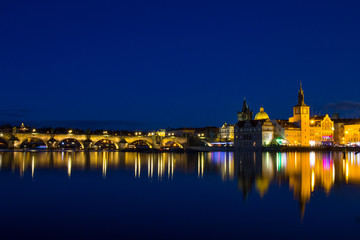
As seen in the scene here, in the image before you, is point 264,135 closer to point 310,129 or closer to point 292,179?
point 310,129

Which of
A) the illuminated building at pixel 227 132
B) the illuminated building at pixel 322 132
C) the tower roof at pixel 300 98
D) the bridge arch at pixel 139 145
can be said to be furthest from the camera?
the illuminated building at pixel 227 132

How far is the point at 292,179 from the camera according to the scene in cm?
2808

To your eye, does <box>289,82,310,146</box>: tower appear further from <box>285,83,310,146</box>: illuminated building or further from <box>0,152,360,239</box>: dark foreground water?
<box>0,152,360,239</box>: dark foreground water

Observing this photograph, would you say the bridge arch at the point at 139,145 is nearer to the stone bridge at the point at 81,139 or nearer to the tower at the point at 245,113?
the stone bridge at the point at 81,139

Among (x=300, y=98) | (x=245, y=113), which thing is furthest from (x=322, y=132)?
(x=245, y=113)

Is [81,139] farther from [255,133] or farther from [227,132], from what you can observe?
[227,132]

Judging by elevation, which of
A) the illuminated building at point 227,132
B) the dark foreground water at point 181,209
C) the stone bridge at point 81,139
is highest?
the illuminated building at point 227,132

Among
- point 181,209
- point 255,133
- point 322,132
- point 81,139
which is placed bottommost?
point 181,209

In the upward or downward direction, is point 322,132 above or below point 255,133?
above

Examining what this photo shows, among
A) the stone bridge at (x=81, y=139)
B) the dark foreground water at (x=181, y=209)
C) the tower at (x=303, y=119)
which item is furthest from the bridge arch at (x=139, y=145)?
the dark foreground water at (x=181, y=209)

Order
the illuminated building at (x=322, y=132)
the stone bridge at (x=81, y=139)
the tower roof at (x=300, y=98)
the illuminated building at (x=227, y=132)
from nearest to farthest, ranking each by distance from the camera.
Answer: the stone bridge at (x=81, y=139) < the illuminated building at (x=322, y=132) < the tower roof at (x=300, y=98) < the illuminated building at (x=227, y=132)

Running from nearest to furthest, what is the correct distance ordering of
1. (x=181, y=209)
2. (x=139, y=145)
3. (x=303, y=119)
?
1. (x=181, y=209)
2. (x=303, y=119)
3. (x=139, y=145)

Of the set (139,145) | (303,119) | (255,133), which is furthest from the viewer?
(139,145)

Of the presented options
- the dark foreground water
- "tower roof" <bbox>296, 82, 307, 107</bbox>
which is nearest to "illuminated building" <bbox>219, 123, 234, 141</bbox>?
"tower roof" <bbox>296, 82, 307, 107</bbox>
